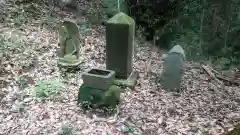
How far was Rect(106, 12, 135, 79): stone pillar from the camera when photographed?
20.0 feet

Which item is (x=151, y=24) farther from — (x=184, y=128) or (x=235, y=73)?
(x=184, y=128)

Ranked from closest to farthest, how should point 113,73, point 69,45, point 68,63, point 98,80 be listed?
point 98,80, point 113,73, point 68,63, point 69,45

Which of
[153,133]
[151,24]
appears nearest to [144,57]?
[151,24]

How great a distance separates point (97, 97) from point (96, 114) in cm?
31

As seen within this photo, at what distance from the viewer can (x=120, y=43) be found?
6.22 m

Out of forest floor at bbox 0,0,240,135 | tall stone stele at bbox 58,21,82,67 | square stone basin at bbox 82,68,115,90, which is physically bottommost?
forest floor at bbox 0,0,240,135

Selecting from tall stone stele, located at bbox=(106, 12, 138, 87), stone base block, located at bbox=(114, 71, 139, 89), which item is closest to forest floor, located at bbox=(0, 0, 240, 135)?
stone base block, located at bbox=(114, 71, 139, 89)

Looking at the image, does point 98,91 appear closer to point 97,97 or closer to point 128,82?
point 97,97

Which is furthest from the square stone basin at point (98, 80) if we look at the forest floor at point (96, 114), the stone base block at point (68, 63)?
the stone base block at point (68, 63)

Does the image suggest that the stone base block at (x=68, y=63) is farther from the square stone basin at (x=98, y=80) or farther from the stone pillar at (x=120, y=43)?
the square stone basin at (x=98, y=80)

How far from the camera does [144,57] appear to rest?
8.05 meters

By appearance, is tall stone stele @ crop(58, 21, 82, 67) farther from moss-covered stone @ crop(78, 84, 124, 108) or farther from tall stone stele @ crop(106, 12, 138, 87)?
moss-covered stone @ crop(78, 84, 124, 108)

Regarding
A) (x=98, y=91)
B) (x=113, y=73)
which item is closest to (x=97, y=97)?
(x=98, y=91)

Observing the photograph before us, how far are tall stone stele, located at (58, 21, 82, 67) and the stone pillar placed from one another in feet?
2.83
